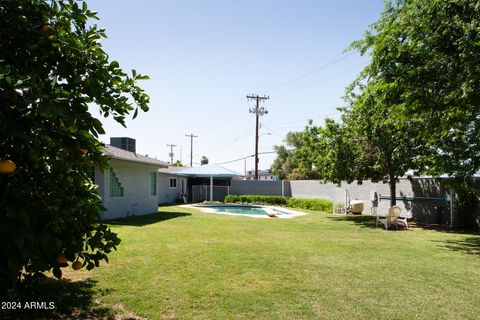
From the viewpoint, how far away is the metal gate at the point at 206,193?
34312 millimetres

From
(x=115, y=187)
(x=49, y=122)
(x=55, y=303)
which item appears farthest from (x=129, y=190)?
(x=49, y=122)

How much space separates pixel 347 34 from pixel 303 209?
47.4 feet

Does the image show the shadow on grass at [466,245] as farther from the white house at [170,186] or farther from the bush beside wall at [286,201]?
the white house at [170,186]

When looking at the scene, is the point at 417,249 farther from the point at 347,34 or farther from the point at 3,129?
the point at 3,129

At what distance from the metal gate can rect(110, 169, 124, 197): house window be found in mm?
16840

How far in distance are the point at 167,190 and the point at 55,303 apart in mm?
25854

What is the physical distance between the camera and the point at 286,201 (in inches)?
1172

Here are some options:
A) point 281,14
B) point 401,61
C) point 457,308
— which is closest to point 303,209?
point 281,14

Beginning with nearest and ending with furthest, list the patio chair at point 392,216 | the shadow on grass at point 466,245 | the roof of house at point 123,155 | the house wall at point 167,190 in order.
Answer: the shadow on grass at point 466,245 < the patio chair at point 392,216 < the roof of house at point 123,155 < the house wall at point 167,190

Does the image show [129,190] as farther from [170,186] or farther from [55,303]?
[55,303]

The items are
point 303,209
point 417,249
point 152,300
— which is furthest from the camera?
point 303,209

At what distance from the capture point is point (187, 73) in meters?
19.0

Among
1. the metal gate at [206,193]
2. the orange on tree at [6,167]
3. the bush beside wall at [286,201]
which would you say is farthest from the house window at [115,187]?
the metal gate at [206,193]

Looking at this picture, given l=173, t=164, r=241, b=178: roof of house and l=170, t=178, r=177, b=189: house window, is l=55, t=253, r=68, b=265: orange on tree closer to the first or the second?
l=173, t=164, r=241, b=178: roof of house
